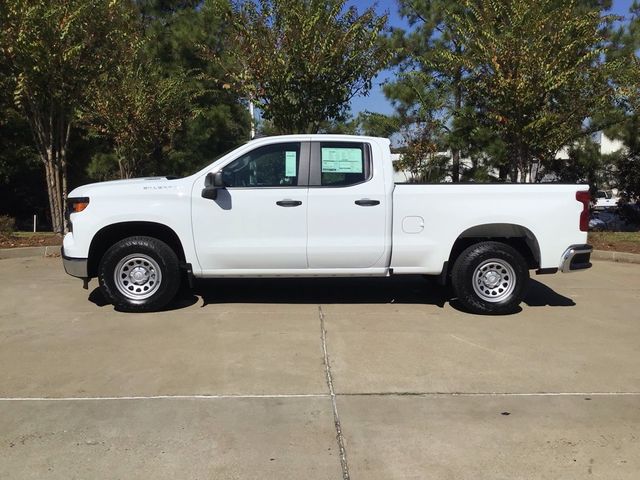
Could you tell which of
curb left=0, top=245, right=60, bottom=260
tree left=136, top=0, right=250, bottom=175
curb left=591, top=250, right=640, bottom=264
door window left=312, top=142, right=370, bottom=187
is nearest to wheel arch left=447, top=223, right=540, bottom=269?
door window left=312, top=142, right=370, bottom=187

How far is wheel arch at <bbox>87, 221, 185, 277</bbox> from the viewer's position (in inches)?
254

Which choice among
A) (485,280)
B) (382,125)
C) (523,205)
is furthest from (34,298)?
(382,125)

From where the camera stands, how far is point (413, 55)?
1623cm

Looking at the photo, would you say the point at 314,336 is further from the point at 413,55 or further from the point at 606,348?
the point at 413,55

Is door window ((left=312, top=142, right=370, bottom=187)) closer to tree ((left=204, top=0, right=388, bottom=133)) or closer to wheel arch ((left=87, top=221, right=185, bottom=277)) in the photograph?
wheel arch ((left=87, top=221, right=185, bottom=277))

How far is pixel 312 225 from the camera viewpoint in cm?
643

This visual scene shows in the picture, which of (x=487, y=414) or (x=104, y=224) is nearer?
(x=487, y=414)

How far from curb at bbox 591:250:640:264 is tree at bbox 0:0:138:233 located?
10495 millimetres

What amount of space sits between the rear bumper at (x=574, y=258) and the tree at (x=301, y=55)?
22.8 ft

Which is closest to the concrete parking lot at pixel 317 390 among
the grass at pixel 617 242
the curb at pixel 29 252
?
the curb at pixel 29 252

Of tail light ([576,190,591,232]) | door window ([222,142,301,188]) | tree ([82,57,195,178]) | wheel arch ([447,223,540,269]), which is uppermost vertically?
tree ([82,57,195,178])

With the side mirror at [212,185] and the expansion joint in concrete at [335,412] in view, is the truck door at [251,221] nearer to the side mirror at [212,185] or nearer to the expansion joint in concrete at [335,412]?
the side mirror at [212,185]

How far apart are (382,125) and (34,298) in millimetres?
12155

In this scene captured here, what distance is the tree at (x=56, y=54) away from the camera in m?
10.8
